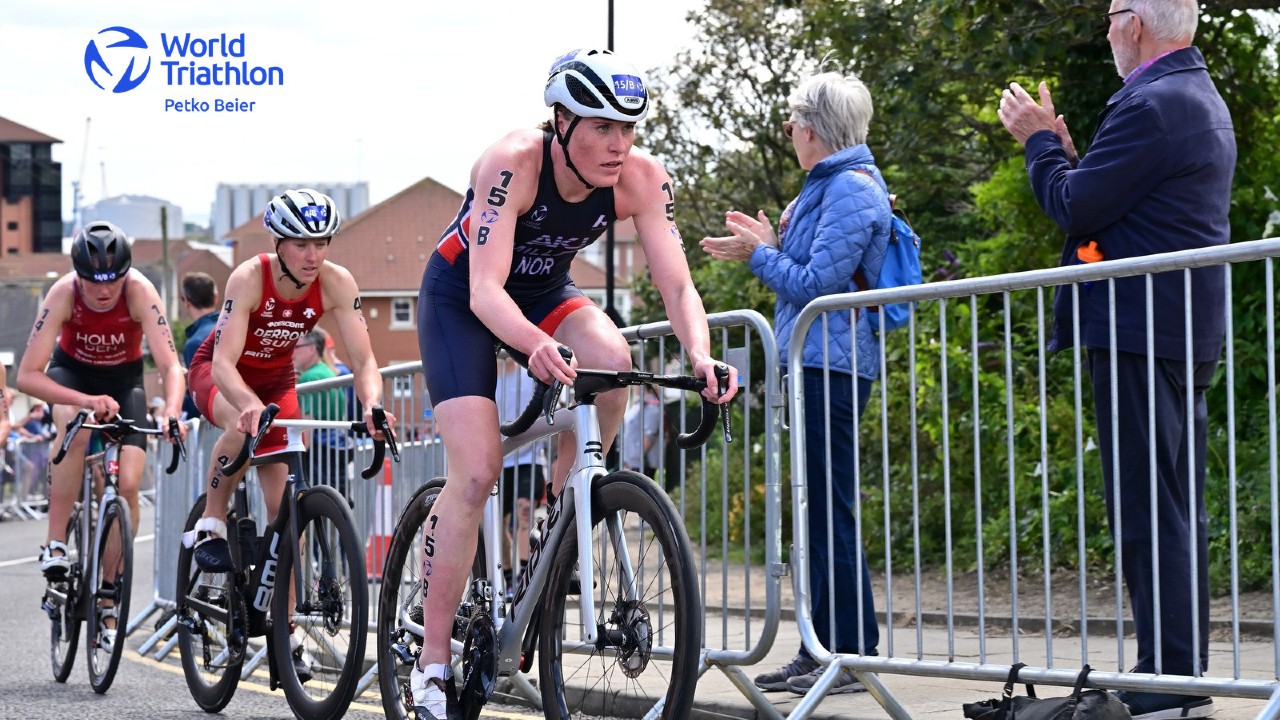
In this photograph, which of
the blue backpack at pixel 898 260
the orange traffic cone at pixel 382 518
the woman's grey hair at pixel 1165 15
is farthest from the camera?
the orange traffic cone at pixel 382 518

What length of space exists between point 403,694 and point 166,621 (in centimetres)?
452

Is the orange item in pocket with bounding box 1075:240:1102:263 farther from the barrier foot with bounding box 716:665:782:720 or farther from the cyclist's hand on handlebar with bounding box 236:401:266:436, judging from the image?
the cyclist's hand on handlebar with bounding box 236:401:266:436

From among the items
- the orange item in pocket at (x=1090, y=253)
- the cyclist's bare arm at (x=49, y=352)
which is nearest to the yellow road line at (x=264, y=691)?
the cyclist's bare arm at (x=49, y=352)

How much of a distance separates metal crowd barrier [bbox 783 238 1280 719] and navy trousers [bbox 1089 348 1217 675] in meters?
0.10

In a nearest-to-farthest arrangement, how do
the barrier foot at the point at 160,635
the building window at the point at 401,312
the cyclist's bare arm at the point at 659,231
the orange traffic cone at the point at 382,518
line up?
the cyclist's bare arm at the point at 659,231 → the orange traffic cone at the point at 382,518 → the barrier foot at the point at 160,635 → the building window at the point at 401,312

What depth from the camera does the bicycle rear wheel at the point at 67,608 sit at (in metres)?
8.40

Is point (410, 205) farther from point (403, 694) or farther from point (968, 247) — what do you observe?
point (403, 694)

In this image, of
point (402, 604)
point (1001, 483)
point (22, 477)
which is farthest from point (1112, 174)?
point (22, 477)

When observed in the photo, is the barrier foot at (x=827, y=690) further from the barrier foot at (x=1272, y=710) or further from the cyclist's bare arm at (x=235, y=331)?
the cyclist's bare arm at (x=235, y=331)

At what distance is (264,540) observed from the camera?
690cm

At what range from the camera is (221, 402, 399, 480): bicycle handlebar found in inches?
257

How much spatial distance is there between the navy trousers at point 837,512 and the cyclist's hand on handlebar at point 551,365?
161cm

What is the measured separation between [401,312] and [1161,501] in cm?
8994

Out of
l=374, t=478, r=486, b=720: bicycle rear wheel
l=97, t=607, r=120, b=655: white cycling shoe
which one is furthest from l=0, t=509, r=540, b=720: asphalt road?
l=374, t=478, r=486, b=720: bicycle rear wheel
